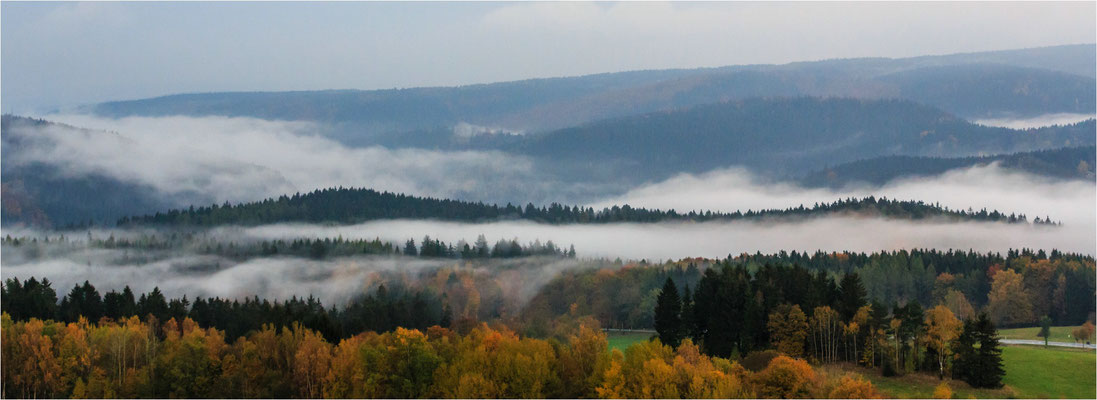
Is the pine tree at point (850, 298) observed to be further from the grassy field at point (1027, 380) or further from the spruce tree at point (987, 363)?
the spruce tree at point (987, 363)

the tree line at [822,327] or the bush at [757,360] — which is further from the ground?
the tree line at [822,327]

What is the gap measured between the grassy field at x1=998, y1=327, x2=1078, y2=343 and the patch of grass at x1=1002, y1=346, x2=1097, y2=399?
938 inches

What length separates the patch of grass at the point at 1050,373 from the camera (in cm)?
12419

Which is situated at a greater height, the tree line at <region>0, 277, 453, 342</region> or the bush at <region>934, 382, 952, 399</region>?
the tree line at <region>0, 277, 453, 342</region>

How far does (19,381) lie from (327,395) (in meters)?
36.0

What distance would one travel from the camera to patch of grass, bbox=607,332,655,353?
170875 mm

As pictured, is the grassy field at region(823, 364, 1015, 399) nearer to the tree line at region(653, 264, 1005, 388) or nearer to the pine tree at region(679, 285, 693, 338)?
the tree line at region(653, 264, 1005, 388)

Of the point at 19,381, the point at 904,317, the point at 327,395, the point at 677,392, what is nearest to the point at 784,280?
the point at 904,317

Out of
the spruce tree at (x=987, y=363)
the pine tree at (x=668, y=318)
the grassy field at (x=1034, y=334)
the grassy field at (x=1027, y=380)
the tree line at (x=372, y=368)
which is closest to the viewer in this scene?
the tree line at (x=372, y=368)

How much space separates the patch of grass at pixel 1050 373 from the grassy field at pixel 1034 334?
23.8 m

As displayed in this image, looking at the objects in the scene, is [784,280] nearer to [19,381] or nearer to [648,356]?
[648,356]

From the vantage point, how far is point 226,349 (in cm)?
13600

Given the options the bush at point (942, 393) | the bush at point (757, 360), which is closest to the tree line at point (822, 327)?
the bush at point (757, 360)

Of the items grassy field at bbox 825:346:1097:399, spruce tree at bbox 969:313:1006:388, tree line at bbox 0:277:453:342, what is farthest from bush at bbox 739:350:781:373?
tree line at bbox 0:277:453:342
